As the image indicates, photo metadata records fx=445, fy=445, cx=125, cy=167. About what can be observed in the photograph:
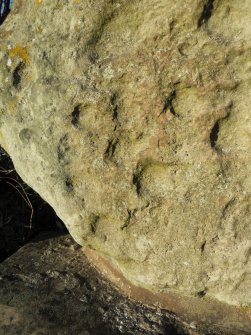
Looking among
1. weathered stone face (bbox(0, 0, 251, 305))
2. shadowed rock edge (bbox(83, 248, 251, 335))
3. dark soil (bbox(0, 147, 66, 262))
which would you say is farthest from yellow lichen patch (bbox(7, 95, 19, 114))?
dark soil (bbox(0, 147, 66, 262))

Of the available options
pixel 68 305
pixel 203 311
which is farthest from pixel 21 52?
pixel 203 311

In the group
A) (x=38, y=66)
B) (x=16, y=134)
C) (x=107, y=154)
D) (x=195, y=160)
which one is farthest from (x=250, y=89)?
(x=16, y=134)

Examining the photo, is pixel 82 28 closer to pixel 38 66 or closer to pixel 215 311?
pixel 38 66

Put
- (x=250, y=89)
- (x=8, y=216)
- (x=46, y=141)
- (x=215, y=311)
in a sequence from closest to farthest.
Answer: (x=250, y=89) < (x=46, y=141) < (x=215, y=311) < (x=8, y=216)

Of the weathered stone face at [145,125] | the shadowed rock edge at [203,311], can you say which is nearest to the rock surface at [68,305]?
the shadowed rock edge at [203,311]

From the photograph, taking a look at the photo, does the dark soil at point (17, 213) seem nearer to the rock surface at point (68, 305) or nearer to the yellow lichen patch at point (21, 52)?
the rock surface at point (68, 305)

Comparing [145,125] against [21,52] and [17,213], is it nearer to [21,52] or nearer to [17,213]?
[21,52]

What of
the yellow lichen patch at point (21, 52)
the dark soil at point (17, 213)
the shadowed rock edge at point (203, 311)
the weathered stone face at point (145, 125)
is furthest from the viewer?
the dark soil at point (17, 213)
